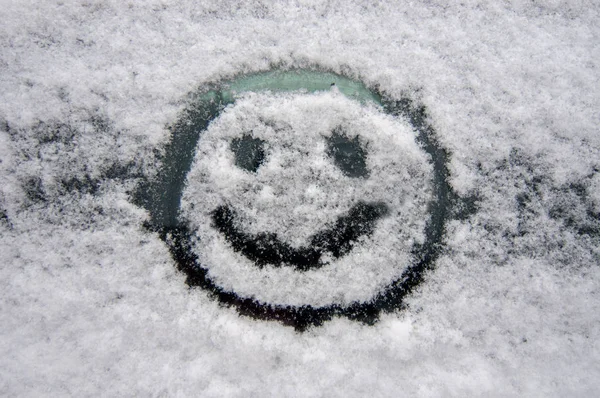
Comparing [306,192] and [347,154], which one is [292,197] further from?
[347,154]

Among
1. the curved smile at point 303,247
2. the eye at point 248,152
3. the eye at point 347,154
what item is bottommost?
the curved smile at point 303,247

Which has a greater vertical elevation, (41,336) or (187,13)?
(187,13)

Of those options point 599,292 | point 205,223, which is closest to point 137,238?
point 205,223

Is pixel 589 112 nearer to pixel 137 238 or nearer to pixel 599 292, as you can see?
pixel 599 292

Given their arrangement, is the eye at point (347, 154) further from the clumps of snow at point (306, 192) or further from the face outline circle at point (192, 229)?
the face outline circle at point (192, 229)

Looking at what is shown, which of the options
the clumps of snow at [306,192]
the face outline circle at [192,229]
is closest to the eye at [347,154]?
the clumps of snow at [306,192]

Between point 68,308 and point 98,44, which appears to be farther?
point 98,44

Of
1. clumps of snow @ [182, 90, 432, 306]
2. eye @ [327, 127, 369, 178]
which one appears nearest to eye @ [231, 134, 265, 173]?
clumps of snow @ [182, 90, 432, 306]
